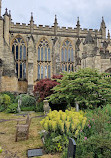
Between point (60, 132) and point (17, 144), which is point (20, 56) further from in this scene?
point (60, 132)

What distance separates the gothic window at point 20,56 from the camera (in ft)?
82.5

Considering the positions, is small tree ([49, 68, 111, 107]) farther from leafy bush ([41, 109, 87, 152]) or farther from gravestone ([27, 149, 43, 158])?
gravestone ([27, 149, 43, 158])

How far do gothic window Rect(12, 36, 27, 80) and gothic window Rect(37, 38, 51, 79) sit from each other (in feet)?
8.47

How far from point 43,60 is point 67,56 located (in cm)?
488

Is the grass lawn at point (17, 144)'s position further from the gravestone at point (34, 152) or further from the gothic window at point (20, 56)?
the gothic window at point (20, 56)

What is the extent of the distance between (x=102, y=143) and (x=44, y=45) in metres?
24.3

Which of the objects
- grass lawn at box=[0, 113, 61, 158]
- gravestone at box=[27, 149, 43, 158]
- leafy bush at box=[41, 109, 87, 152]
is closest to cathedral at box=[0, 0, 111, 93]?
grass lawn at box=[0, 113, 61, 158]

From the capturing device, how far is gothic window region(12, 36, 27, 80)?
25141 mm

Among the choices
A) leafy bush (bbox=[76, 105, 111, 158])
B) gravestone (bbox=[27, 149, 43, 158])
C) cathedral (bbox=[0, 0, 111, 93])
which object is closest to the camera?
leafy bush (bbox=[76, 105, 111, 158])

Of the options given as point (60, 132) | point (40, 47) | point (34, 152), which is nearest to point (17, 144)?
point (34, 152)

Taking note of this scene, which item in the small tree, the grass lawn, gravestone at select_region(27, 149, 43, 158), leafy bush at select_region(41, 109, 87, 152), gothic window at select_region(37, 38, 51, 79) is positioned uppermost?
gothic window at select_region(37, 38, 51, 79)

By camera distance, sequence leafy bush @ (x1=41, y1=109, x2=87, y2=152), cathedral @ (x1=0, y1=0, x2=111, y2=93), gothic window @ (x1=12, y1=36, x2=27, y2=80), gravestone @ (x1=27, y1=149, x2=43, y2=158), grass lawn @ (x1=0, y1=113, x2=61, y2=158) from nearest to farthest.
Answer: gravestone @ (x1=27, y1=149, x2=43, y2=158)
grass lawn @ (x1=0, y1=113, x2=61, y2=158)
leafy bush @ (x1=41, y1=109, x2=87, y2=152)
cathedral @ (x1=0, y1=0, x2=111, y2=93)
gothic window @ (x1=12, y1=36, x2=27, y2=80)

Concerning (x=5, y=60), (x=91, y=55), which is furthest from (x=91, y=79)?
(x=5, y=60)

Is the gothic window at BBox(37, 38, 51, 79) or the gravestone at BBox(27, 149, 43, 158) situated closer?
the gravestone at BBox(27, 149, 43, 158)
